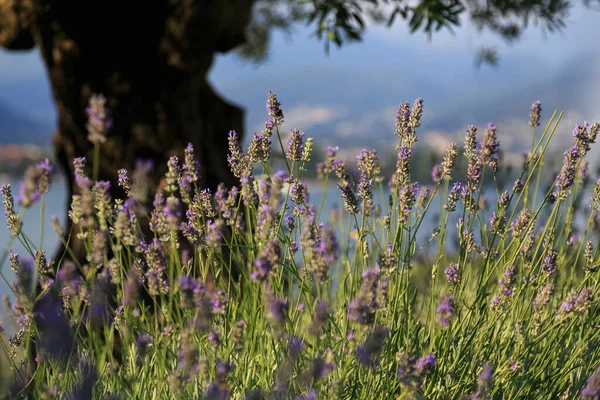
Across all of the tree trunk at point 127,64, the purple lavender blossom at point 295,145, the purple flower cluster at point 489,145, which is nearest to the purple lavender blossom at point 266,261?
the purple lavender blossom at point 295,145

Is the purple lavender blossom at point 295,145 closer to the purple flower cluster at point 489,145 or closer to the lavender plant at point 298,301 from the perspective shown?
the lavender plant at point 298,301

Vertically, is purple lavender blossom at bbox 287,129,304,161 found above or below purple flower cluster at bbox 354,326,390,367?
above

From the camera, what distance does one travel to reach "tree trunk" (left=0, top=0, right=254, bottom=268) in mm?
5355

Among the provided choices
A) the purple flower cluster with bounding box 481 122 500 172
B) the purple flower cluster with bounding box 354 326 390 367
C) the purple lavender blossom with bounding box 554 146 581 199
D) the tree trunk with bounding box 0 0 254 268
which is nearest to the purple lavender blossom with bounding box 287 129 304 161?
the purple flower cluster with bounding box 481 122 500 172

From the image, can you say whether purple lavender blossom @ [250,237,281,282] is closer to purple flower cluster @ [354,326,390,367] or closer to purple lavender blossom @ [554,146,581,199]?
purple flower cluster @ [354,326,390,367]

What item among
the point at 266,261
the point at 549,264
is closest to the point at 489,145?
the point at 549,264

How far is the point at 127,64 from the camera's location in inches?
212

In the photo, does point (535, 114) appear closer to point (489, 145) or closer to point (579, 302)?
point (489, 145)

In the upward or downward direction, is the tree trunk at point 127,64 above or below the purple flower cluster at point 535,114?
above

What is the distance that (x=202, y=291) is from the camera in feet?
5.35

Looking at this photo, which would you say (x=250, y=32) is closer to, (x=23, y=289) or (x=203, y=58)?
(x=203, y=58)

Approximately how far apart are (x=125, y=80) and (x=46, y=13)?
85 centimetres

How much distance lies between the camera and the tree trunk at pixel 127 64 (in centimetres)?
536

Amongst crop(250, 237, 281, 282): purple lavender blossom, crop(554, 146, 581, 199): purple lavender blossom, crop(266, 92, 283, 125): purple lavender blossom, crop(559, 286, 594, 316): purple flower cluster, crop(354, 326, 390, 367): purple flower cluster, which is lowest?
crop(354, 326, 390, 367): purple flower cluster
